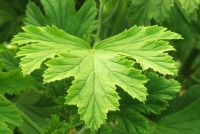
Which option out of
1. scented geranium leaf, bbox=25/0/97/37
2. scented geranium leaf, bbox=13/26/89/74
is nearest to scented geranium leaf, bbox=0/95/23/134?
scented geranium leaf, bbox=13/26/89/74

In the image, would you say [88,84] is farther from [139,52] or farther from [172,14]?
[172,14]

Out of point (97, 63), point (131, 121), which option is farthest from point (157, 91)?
point (97, 63)

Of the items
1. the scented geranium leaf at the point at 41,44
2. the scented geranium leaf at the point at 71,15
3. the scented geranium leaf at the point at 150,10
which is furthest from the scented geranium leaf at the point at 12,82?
the scented geranium leaf at the point at 150,10

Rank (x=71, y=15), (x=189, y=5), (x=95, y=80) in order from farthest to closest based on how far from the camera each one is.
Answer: (x=71, y=15)
(x=189, y=5)
(x=95, y=80)

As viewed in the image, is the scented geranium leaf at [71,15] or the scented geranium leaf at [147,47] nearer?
the scented geranium leaf at [147,47]

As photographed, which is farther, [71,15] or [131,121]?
[71,15]

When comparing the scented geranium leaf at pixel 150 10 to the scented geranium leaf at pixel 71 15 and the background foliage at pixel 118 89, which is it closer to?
the background foliage at pixel 118 89

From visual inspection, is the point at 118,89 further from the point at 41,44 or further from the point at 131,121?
the point at 41,44
